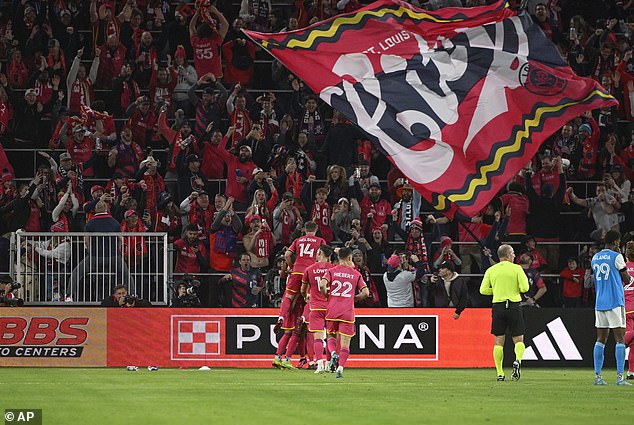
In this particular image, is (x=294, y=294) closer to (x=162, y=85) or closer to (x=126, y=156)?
(x=126, y=156)

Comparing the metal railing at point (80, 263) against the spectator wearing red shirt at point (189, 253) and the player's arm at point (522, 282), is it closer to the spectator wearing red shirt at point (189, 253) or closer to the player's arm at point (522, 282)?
the spectator wearing red shirt at point (189, 253)

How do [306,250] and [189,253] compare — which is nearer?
[306,250]

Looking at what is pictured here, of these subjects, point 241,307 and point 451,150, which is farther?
point 241,307

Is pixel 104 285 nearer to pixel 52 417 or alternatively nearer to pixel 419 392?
pixel 419 392

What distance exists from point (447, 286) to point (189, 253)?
548 centimetres

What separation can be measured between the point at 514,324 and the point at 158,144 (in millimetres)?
12207

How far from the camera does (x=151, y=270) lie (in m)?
25.7

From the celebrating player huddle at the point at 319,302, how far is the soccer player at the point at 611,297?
12.6 feet

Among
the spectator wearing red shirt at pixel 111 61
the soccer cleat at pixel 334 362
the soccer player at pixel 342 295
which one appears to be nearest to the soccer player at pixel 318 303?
the soccer cleat at pixel 334 362

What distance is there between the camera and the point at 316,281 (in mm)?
21656

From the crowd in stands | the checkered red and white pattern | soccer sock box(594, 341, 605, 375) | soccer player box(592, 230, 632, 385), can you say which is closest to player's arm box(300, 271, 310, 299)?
the crowd in stands

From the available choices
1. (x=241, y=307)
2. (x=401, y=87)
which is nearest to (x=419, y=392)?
(x=401, y=87)

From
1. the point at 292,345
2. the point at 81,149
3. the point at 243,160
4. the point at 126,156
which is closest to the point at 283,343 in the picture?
the point at 292,345

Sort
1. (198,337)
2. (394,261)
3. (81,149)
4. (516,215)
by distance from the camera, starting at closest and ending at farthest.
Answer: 1. (198,337)
2. (394,261)
3. (516,215)
4. (81,149)
